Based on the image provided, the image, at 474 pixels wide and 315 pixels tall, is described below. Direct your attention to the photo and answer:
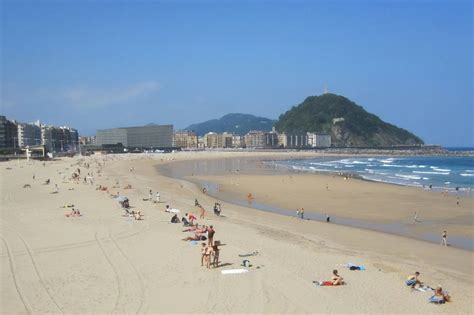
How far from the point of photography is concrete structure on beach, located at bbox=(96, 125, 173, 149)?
159625 mm

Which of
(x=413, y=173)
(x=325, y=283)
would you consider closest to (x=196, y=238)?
(x=325, y=283)

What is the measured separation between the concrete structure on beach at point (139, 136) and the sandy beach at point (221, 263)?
138 meters

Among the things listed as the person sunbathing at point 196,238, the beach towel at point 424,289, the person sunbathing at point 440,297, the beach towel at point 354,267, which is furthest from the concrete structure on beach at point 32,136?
the person sunbathing at point 440,297

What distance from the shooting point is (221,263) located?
11852 millimetres

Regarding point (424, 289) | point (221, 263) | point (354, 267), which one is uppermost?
point (221, 263)

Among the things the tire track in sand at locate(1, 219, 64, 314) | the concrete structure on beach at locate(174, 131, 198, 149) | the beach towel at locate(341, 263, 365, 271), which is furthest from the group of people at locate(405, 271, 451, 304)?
the concrete structure on beach at locate(174, 131, 198, 149)

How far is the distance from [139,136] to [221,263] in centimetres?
15406

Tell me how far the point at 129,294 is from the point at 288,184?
30.8 metres

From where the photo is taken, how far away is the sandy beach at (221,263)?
8.99 meters

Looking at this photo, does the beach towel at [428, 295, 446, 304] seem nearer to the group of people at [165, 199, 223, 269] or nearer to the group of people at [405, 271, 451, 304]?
the group of people at [405, 271, 451, 304]

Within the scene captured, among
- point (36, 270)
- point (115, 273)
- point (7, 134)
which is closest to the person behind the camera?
point (115, 273)

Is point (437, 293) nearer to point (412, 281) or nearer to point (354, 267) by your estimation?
point (412, 281)

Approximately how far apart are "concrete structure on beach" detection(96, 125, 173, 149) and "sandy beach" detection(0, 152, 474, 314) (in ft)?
454

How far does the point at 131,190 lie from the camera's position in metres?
32.0
